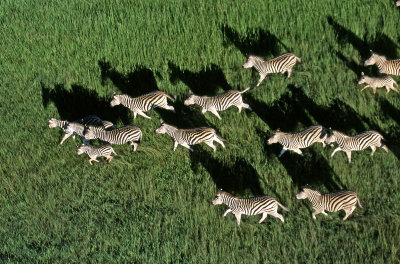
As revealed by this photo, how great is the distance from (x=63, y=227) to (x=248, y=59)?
6186mm

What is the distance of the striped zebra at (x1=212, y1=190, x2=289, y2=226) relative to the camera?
27.4ft

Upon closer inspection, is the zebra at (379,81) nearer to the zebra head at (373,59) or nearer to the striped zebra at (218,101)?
the zebra head at (373,59)

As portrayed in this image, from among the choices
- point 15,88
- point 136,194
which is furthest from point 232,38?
point 15,88

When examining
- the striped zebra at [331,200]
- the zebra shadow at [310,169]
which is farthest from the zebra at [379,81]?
the striped zebra at [331,200]

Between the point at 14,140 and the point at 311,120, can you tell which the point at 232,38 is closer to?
the point at 311,120

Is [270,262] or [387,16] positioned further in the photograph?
[387,16]

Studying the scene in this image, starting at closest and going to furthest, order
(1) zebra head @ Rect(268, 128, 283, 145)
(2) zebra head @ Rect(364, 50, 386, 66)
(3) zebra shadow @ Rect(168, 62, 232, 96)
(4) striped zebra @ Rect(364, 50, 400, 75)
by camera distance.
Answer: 1. (1) zebra head @ Rect(268, 128, 283, 145)
2. (4) striped zebra @ Rect(364, 50, 400, 75)
3. (2) zebra head @ Rect(364, 50, 386, 66)
4. (3) zebra shadow @ Rect(168, 62, 232, 96)

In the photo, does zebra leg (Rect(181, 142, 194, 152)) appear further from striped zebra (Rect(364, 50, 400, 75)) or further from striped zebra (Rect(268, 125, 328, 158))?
striped zebra (Rect(364, 50, 400, 75))

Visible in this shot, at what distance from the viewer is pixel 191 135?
354 inches

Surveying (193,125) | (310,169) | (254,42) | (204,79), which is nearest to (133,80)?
(204,79)

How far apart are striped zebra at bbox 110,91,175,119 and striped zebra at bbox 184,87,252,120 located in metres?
0.57

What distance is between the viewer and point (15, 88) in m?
11.3

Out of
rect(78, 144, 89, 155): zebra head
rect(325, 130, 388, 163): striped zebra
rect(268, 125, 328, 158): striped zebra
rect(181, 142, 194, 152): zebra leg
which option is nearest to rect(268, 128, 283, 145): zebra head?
rect(268, 125, 328, 158): striped zebra

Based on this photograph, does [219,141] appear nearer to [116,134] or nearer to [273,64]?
[273,64]
